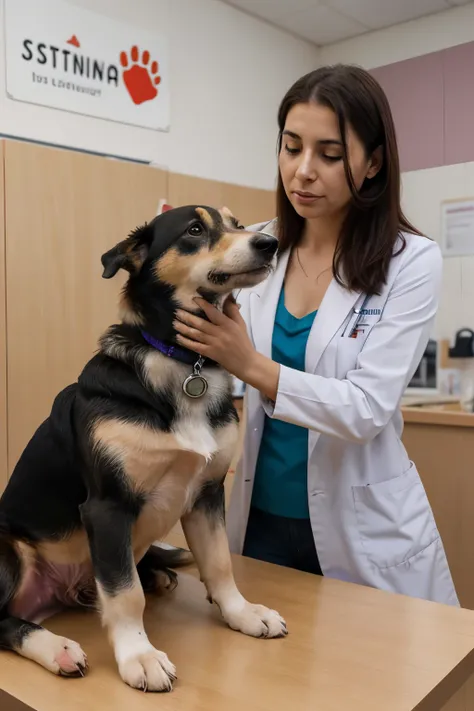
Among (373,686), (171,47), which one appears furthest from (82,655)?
(171,47)

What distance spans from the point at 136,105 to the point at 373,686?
2820 mm

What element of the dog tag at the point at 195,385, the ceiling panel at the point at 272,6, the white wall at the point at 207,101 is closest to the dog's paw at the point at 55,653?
the dog tag at the point at 195,385

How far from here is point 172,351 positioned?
39.4 inches

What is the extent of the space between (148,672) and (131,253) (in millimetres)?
566

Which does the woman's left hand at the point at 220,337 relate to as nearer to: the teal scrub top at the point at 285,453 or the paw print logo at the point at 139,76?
the teal scrub top at the point at 285,453

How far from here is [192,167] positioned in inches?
135

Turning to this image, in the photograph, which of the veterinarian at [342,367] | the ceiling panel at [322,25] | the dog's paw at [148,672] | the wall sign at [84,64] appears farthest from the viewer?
the ceiling panel at [322,25]

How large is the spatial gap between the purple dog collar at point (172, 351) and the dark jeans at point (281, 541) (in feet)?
1.59

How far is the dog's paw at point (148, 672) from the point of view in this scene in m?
0.84

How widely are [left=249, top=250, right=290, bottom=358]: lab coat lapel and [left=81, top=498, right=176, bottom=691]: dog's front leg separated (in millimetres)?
548

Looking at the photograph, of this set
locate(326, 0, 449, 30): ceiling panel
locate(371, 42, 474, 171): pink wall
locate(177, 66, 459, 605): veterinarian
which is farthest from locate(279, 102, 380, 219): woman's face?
locate(326, 0, 449, 30): ceiling panel

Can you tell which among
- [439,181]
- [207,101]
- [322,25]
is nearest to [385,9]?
[322,25]

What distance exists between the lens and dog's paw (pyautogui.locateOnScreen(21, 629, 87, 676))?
87 cm

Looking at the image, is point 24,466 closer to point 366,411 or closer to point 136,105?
point 366,411
